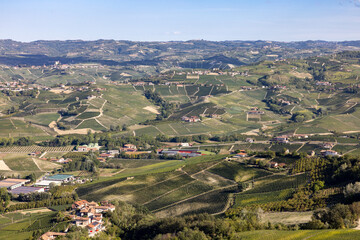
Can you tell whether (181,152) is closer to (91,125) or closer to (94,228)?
(91,125)

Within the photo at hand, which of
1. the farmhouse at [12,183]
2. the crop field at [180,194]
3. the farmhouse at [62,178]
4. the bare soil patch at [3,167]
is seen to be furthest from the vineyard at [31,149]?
the crop field at [180,194]

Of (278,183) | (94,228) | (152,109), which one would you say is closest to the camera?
(94,228)

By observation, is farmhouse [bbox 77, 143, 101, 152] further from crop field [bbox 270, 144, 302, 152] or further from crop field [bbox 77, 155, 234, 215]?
crop field [bbox 270, 144, 302, 152]

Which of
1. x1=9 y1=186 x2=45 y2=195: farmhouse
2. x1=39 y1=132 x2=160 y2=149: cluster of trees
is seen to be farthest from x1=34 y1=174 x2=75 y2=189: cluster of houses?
x1=39 y1=132 x2=160 y2=149: cluster of trees

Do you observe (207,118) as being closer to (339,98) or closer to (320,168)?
(339,98)

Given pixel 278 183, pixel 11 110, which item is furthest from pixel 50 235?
pixel 11 110

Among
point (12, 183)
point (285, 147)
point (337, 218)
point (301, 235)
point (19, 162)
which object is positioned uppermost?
point (337, 218)

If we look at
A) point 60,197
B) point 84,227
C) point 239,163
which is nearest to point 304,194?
point 239,163
